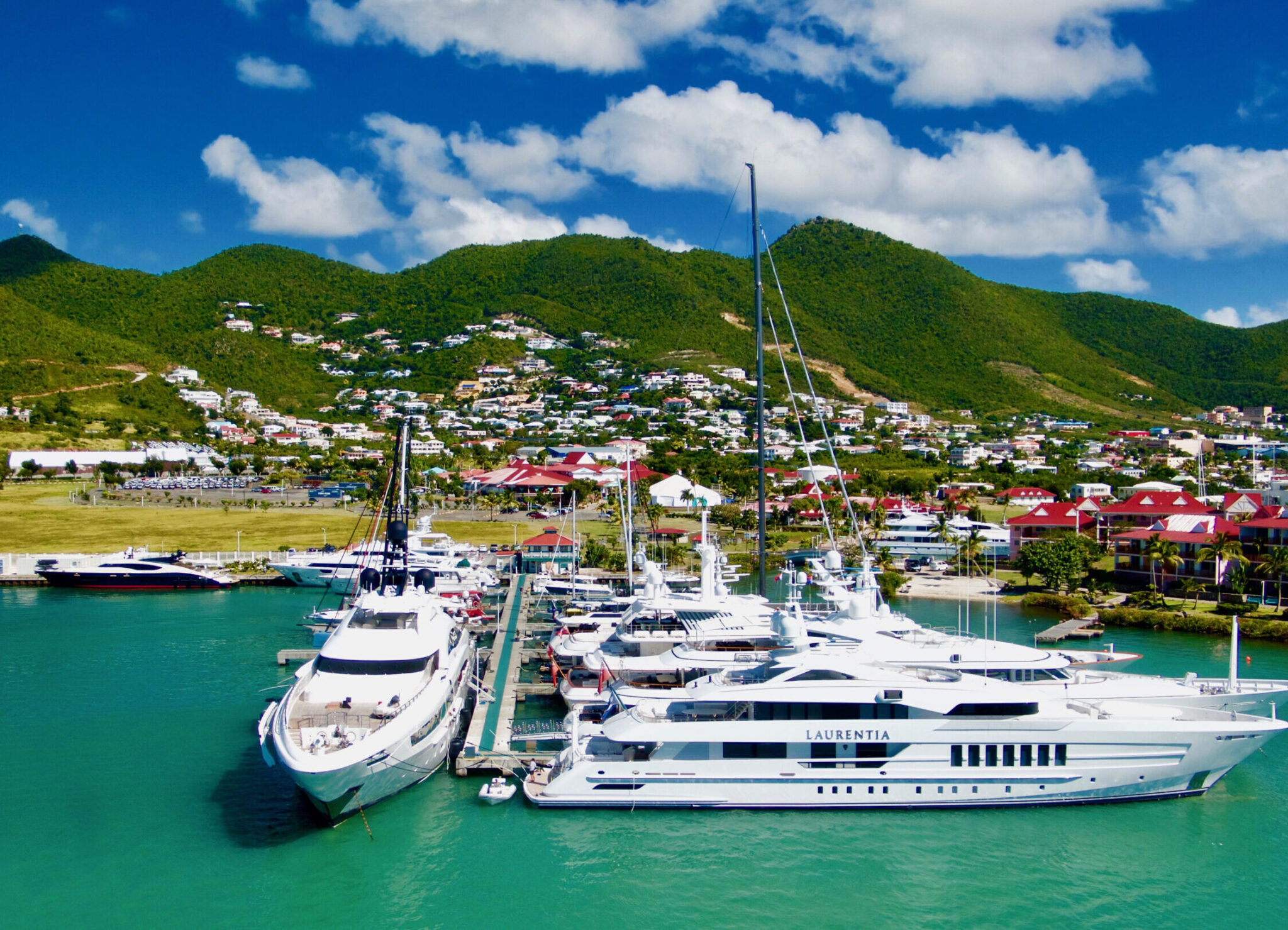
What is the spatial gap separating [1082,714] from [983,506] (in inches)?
3212

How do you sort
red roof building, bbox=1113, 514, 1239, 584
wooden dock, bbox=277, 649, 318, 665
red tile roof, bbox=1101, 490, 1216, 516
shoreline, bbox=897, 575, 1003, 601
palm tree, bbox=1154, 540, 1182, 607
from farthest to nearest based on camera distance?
red tile roof, bbox=1101, 490, 1216, 516
shoreline, bbox=897, 575, 1003, 601
red roof building, bbox=1113, 514, 1239, 584
palm tree, bbox=1154, 540, 1182, 607
wooden dock, bbox=277, 649, 318, 665

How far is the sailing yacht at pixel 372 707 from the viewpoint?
2153cm

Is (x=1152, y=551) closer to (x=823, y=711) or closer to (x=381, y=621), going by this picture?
(x=823, y=711)

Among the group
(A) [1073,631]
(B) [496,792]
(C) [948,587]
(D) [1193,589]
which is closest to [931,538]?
(C) [948,587]

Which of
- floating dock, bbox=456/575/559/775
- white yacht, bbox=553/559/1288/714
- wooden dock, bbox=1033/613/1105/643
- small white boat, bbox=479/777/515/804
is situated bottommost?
small white boat, bbox=479/777/515/804

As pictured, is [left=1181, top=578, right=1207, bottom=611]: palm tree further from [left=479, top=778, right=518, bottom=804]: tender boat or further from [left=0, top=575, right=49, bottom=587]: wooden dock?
[left=0, top=575, right=49, bottom=587]: wooden dock

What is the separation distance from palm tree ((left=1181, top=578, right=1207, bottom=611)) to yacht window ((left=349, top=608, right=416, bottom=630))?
4335 cm

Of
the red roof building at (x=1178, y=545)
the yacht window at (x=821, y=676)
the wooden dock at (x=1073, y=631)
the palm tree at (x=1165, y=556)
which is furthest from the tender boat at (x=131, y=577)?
the red roof building at (x=1178, y=545)

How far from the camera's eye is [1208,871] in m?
21.5

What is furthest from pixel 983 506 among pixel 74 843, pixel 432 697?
pixel 74 843

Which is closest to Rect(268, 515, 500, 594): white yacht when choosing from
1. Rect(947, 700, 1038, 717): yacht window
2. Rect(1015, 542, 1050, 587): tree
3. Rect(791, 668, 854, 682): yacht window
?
Rect(791, 668, 854, 682): yacht window

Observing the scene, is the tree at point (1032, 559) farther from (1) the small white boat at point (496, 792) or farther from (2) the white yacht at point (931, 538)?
(1) the small white boat at point (496, 792)

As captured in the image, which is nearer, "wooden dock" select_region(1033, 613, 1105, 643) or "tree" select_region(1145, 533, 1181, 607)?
"wooden dock" select_region(1033, 613, 1105, 643)

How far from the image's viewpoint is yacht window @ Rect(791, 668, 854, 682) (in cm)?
2469
